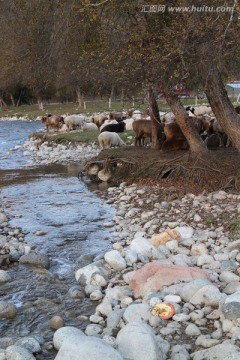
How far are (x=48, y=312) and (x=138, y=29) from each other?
592 centimetres

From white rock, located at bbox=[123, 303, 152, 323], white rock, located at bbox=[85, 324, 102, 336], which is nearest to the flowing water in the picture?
white rock, located at bbox=[85, 324, 102, 336]

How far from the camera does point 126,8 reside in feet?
30.0

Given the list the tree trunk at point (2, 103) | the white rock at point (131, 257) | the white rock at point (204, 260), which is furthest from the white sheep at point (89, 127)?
the tree trunk at point (2, 103)

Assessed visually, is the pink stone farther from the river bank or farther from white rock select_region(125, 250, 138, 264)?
white rock select_region(125, 250, 138, 264)

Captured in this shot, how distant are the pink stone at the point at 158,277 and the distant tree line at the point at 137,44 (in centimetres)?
368

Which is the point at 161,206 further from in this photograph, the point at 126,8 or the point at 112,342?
the point at 112,342

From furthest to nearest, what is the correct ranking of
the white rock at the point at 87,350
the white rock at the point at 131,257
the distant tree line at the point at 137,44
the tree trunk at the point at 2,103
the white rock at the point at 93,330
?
the tree trunk at the point at 2,103, the distant tree line at the point at 137,44, the white rock at the point at 131,257, the white rock at the point at 93,330, the white rock at the point at 87,350

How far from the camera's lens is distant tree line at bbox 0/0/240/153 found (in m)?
8.53

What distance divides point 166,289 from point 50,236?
353 cm

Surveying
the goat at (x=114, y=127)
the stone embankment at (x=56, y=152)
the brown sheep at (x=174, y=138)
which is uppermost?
the brown sheep at (x=174, y=138)

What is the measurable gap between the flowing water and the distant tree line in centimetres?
286

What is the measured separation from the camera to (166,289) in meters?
5.66

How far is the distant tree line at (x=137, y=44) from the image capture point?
853 centimetres

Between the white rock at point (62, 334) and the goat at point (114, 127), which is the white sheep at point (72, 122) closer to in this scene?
the goat at point (114, 127)
